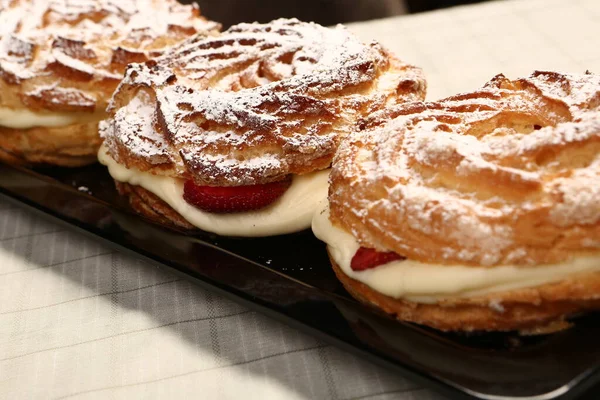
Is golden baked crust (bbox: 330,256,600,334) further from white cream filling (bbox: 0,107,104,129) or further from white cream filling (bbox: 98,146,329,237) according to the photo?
white cream filling (bbox: 0,107,104,129)

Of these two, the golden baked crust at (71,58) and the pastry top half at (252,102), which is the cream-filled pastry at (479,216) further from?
the golden baked crust at (71,58)

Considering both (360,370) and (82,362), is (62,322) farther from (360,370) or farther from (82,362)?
(360,370)

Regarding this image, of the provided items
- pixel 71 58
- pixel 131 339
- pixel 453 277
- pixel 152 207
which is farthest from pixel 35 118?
pixel 453 277

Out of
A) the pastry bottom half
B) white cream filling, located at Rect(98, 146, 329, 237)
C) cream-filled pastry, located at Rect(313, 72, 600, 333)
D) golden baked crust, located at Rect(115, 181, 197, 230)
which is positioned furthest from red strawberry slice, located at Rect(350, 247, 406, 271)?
the pastry bottom half

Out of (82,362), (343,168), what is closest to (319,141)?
(343,168)

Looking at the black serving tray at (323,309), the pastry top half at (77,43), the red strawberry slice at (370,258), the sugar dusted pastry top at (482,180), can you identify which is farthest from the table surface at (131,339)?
the pastry top half at (77,43)

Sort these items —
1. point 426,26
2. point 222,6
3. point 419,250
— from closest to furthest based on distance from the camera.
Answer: point 419,250 < point 426,26 < point 222,6
